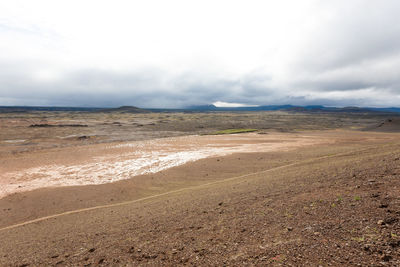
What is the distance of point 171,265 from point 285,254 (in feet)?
9.32

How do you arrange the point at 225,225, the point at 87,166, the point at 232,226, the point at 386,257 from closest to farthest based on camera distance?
the point at 386,257, the point at 232,226, the point at 225,225, the point at 87,166

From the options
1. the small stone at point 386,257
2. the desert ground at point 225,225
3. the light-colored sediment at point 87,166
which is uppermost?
the small stone at point 386,257

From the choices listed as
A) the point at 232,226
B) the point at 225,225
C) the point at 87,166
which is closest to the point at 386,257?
the point at 232,226

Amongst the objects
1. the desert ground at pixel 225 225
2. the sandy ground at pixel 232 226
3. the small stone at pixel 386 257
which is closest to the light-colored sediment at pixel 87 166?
the desert ground at pixel 225 225

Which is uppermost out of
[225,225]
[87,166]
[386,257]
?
[386,257]

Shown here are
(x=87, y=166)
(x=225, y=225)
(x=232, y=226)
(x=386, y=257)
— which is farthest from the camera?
(x=87, y=166)

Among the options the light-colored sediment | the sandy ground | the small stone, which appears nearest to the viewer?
the small stone

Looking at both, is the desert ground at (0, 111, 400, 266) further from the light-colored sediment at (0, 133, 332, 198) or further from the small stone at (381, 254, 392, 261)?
the light-colored sediment at (0, 133, 332, 198)

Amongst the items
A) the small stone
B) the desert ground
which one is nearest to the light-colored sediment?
the desert ground

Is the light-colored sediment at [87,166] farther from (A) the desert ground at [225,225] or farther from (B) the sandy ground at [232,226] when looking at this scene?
(B) the sandy ground at [232,226]

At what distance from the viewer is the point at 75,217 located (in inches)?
438

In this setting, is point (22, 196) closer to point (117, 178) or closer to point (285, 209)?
point (117, 178)

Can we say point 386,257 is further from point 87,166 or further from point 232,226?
point 87,166

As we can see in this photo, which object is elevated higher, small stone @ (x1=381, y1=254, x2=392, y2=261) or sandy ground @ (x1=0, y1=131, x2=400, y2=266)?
small stone @ (x1=381, y1=254, x2=392, y2=261)
